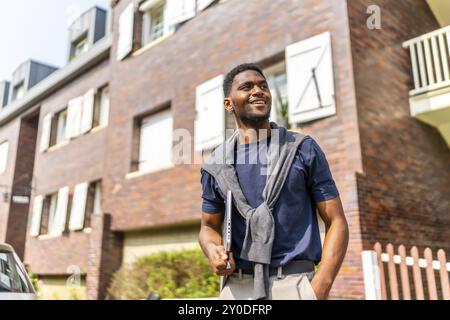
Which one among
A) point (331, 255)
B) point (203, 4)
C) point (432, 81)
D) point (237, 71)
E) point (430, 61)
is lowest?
point (331, 255)

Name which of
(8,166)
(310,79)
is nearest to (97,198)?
(8,166)

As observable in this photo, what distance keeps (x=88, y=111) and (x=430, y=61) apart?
9.40 meters

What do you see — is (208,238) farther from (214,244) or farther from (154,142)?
(154,142)

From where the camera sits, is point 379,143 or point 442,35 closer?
point 379,143

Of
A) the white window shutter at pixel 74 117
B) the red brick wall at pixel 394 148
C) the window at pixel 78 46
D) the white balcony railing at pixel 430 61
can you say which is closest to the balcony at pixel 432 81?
the white balcony railing at pixel 430 61

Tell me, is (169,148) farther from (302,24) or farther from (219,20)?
(302,24)

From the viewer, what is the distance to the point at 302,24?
7.16 m

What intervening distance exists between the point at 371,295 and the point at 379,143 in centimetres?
245

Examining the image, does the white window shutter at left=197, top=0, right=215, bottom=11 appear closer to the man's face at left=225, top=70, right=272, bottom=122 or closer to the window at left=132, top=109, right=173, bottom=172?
the window at left=132, top=109, right=173, bottom=172

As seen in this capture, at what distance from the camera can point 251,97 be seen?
155 centimetres

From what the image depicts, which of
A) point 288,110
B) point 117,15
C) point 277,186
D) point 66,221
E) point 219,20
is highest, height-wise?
point 117,15

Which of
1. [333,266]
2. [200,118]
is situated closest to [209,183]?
[333,266]

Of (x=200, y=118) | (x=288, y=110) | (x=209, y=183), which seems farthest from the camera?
(x=200, y=118)

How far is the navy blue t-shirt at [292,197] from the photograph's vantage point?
56.4 inches
